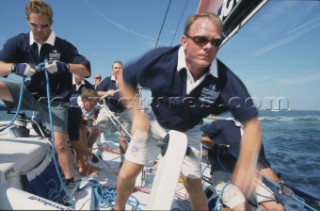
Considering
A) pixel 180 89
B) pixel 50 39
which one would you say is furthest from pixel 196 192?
pixel 50 39

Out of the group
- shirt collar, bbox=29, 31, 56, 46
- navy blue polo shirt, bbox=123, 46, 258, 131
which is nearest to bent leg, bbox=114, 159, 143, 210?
navy blue polo shirt, bbox=123, 46, 258, 131

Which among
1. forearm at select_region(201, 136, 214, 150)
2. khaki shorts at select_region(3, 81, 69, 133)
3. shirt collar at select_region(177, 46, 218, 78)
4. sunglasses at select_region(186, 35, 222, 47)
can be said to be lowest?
forearm at select_region(201, 136, 214, 150)

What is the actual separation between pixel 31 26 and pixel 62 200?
5.81ft

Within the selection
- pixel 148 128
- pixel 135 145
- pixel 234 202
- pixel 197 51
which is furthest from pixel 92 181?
pixel 197 51

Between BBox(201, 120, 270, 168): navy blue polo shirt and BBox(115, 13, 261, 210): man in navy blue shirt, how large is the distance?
87cm

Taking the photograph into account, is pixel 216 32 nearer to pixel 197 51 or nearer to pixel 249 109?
pixel 197 51

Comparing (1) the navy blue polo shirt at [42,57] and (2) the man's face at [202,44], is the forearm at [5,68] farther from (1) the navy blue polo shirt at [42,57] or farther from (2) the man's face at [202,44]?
(2) the man's face at [202,44]

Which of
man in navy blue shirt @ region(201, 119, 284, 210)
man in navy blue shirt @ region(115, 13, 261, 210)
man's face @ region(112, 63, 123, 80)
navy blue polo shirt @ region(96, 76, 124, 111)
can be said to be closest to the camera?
man in navy blue shirt @ region(115, 13, 261, 210)

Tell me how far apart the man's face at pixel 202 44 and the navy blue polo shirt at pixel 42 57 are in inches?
53.7

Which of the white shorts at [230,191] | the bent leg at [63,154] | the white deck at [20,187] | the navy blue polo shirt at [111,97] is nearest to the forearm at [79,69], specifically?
the bent leg at [63,154]

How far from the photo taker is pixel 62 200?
247cm

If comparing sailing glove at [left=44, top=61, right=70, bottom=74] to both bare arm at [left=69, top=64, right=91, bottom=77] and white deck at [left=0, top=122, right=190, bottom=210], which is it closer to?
bare arm at [left=69, top=64, right=91, bottom=77]

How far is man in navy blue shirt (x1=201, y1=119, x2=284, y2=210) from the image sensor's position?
2.66m

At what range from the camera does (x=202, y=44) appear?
167 centimetres
